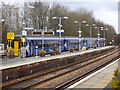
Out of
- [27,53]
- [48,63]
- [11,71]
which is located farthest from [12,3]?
[11,71]

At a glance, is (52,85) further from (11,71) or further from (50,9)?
(50,9)

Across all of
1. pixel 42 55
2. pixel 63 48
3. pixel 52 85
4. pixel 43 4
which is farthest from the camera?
pixel 43 4

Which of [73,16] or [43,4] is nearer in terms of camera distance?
[43,4]

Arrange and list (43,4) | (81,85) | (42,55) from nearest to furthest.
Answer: (81,85) < (42,55) < (43,4)

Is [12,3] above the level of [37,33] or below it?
above

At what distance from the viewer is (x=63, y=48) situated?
45906 millimetres

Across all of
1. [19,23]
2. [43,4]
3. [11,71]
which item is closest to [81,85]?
[11,71]

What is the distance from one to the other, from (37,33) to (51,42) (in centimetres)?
299

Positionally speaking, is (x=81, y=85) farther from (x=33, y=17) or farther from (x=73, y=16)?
(x=73, y=16)

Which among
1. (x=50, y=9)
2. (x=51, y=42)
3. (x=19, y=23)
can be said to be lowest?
(x=51, y=42)

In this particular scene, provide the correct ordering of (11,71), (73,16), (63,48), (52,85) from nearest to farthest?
(52,85) → (11,71) → (63,48) → (73,16)

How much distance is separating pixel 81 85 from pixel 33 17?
44193mm

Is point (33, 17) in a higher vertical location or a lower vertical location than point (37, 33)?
higher

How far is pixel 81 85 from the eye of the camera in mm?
13906
